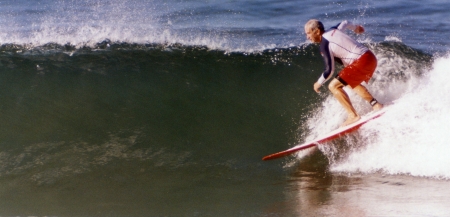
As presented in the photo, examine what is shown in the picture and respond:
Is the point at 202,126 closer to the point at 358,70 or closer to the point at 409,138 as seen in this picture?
the point at 358,70

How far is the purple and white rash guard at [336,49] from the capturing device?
598 centimetres

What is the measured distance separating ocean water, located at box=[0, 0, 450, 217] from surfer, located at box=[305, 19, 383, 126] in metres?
0.59

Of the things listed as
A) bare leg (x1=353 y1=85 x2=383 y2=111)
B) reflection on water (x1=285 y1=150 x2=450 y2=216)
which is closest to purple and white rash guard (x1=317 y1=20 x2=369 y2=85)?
bare leg (x1=353 y1=85 x2=383 y2=111)

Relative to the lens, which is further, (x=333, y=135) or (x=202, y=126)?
(x=202, y=126)

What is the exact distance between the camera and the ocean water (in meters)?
5.15

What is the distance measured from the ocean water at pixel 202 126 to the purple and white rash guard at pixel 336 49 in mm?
894

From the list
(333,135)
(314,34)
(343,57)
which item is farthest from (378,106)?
(314,34)

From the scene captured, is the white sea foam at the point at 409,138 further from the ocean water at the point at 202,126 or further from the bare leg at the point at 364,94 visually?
the bare leg at the point at 364,94

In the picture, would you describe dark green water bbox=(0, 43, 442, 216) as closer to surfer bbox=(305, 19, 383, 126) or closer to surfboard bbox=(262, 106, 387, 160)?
surfboard bbox=(262, 106, 387, 160)

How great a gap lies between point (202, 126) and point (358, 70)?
7.59 ft

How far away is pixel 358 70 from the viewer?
6168 mm

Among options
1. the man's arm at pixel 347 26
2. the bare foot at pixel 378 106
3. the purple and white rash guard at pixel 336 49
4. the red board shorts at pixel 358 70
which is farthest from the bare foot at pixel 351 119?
the man's arm at pixel 347 26

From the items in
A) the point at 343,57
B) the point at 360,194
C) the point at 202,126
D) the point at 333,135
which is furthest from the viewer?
the point at 202,126

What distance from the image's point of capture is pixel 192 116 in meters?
7.18
